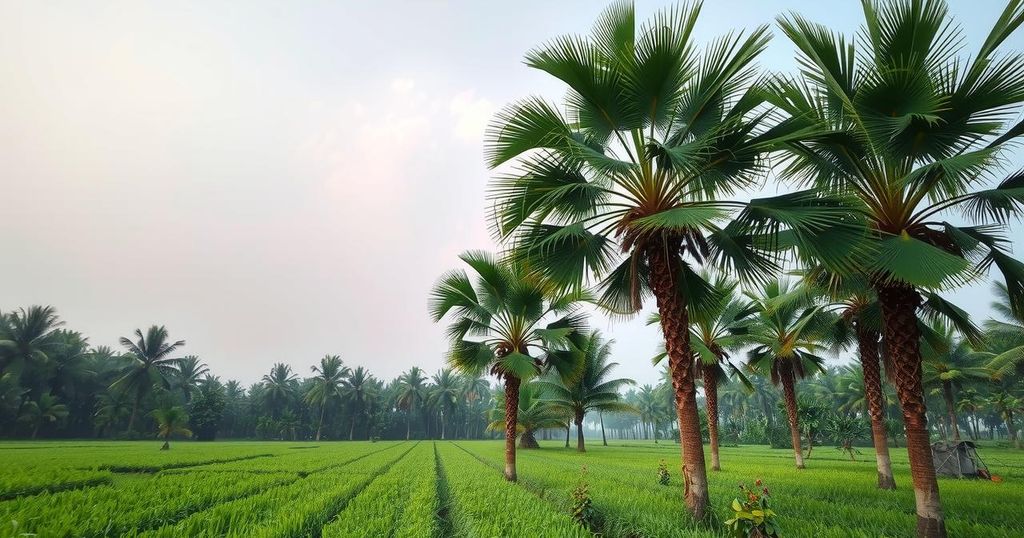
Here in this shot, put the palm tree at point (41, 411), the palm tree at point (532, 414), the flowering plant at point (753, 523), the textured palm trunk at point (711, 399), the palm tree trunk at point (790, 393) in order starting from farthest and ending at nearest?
1. the palm tree at point (41, 411)
2. the palm tree at point (532, 414)
3. the palm tree trunk at point (790, 393)
4. the textured palm trunk at point (711, 399)
5. the flowering plant at point (753, 523)

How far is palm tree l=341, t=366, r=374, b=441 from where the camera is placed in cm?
6894

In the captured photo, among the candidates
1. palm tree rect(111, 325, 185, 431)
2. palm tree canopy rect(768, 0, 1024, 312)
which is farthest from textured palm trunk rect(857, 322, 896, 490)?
palm tree rect(111, 325, 185, 431)

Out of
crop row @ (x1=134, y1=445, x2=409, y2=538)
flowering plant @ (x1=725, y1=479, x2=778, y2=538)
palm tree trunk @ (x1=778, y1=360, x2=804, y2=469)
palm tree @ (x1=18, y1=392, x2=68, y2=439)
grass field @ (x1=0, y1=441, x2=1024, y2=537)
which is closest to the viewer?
flowering plant @ (x1=725, y1=479, x2=778, y2=538)

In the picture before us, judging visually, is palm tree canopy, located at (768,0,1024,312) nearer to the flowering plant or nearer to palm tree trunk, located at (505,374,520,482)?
the flowering plant

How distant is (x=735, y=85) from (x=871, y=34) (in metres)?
2.01

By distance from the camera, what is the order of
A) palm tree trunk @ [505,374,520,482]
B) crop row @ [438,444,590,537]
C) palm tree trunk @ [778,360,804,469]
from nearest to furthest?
1. crop row @ [438,444,590,537]
2. palm tree trunk @ [505,374,520,482]
3. palm tree trunk @ [778,360,804,469]

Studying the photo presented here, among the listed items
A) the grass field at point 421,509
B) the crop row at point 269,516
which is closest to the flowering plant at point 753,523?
the grass field at point 421,509

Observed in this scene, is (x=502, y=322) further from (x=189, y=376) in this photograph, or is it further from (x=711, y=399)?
(x=189, y=376)

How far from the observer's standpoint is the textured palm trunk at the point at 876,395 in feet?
36.1

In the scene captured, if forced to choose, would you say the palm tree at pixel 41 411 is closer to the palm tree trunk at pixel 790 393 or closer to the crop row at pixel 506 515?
the crop row at pixel 506 515

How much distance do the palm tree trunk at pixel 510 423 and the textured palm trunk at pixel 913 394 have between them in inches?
355

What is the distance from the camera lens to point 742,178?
22.9 ft

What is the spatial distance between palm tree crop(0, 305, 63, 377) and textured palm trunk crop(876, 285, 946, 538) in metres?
64.6

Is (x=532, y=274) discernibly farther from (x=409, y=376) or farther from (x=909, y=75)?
(x=409, y=376)
